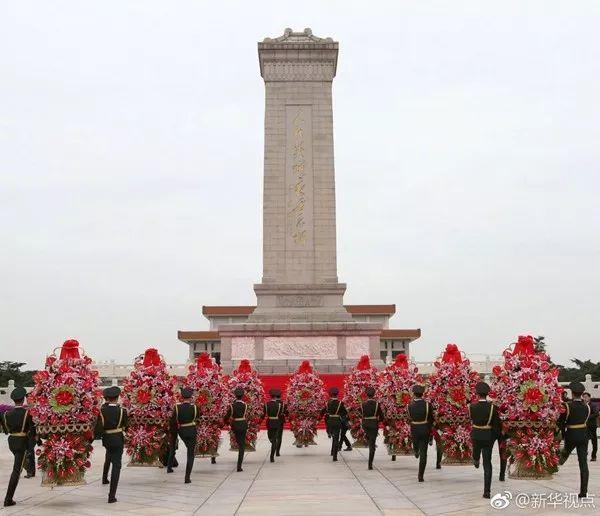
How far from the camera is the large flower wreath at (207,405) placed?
14.3 meters

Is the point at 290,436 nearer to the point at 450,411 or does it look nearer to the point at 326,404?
the point at 326,404

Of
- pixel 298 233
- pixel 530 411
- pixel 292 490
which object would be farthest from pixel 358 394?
pixel 298 233

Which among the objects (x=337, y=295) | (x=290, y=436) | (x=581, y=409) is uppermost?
(x=337, y=295)

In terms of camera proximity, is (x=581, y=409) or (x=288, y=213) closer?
(x=581, y=409)

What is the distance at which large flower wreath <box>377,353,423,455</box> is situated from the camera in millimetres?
14820

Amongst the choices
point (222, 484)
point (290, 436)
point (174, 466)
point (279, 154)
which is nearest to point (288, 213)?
point (279, 154)

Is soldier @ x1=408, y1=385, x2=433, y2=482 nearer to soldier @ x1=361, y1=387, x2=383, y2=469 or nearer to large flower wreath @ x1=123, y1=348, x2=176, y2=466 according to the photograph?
soldier @ x1=361, y1=387, x2=383, y2=469

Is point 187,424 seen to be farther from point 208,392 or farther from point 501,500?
point 501,500

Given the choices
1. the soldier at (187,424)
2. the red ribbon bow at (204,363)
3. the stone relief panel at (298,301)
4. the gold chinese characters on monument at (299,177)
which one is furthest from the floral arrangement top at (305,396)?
the gold chinese characters on monument at (299,177)

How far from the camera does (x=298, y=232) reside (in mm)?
30297

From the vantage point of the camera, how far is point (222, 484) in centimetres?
1191

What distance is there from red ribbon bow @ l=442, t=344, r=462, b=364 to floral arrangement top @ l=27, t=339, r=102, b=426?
6.07 metres

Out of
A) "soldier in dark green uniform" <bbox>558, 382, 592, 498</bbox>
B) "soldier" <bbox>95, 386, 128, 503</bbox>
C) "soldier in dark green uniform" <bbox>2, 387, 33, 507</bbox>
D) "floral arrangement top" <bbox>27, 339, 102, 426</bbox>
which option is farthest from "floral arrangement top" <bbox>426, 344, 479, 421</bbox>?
"soldier in dark green uniform" <bbox>2, 387, 33, 507</bbox>

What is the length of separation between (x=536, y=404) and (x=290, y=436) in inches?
528
